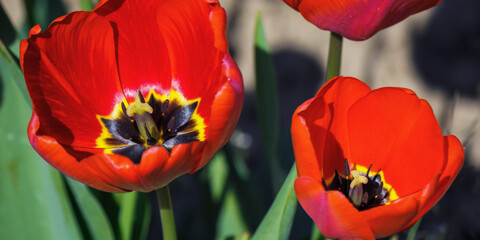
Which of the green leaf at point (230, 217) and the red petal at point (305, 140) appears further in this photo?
the green leaf at point (230, 217)

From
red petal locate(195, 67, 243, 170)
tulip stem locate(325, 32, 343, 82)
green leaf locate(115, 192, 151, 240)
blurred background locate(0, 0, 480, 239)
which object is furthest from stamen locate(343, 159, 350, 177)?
blurred background locate(0, 0, 480, 239)

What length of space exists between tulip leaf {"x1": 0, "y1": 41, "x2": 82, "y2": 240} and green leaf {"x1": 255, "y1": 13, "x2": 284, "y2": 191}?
0.38 m

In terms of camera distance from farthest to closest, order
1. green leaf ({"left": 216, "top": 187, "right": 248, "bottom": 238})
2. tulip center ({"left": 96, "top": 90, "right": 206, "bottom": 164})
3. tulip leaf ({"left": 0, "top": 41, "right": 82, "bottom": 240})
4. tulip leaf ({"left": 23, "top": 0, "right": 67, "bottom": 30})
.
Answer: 1. green leaf ({"left": 216, "top": 187, "right": 248, "bottom": 238})
2. tulip leaf ({"left": 23, "top": 0, "right": 67, "bottom": 30})
3. tulip leaf ({"left": 0, "top": 41, "right": 82, "bottom": 240})
4. tulip center ({"left": 96, "top": 90, "right": 206, "bottom": 164})

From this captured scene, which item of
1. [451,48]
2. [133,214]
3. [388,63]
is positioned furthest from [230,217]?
[451,48]

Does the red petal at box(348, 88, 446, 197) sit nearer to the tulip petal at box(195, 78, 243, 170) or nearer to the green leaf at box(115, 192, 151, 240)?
the tulip petal at box(195, 78, 243, 170)

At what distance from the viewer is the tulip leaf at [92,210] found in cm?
91

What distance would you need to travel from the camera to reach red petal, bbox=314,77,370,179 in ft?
2.36

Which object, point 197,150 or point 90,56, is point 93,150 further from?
point 197,150

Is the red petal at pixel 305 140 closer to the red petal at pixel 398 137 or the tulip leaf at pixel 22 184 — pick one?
the red petal at pixel 398 137

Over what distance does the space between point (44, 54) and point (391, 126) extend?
0.45 m

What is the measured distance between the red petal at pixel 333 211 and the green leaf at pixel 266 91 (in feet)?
1.49

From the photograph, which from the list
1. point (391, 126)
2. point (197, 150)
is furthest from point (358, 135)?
point (197, 150)

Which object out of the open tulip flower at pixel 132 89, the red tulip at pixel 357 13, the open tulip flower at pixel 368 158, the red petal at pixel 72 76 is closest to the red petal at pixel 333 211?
the open tulip flower at pixel 368 158

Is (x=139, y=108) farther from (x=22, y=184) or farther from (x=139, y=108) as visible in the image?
(x=22, y=184)
